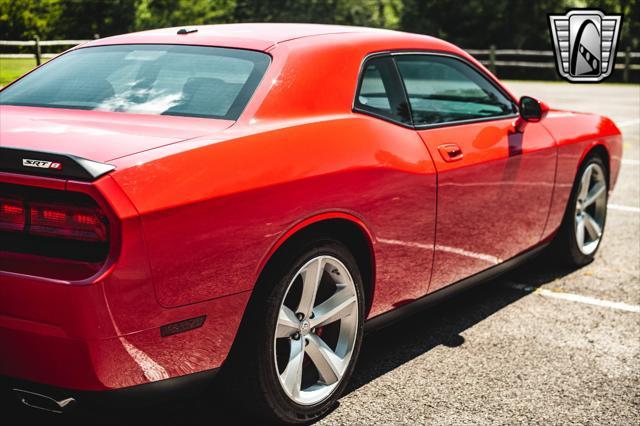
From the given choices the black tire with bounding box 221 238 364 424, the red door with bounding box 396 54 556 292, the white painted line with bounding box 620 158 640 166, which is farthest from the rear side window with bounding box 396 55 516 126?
the white painted line with bounding box 620 158 640 166

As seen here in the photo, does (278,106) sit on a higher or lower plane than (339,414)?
higher

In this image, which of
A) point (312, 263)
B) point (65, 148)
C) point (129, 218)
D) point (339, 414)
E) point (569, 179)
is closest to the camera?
point (129, 218)

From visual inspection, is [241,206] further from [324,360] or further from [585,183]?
[585,183]

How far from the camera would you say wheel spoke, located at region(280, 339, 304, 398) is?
3.38 metres

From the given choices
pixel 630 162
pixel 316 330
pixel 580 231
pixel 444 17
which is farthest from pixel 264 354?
pixel 444 17

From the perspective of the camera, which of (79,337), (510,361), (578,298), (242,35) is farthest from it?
(578,298)

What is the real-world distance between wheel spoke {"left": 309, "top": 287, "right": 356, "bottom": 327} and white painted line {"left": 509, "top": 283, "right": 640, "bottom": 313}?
7.22 feet

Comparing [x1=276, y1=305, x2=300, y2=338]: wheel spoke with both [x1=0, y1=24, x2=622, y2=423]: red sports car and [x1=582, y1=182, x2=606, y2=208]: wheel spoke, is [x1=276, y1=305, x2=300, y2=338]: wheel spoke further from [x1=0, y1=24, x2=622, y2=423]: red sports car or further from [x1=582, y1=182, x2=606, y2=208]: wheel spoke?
[x1=582, y1=182, x2=606, y2=208]: wheel spoke

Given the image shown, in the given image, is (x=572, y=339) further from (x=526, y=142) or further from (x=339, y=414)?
(x=339, y=414)

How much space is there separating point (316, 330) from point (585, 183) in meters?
2.82

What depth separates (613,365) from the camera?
168 inches

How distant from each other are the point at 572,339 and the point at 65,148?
2.95 meters

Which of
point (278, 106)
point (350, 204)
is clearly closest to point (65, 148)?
point (278, 106)

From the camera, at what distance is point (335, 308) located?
11.8 ft
